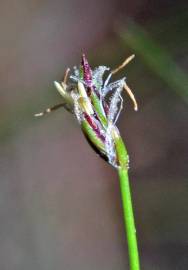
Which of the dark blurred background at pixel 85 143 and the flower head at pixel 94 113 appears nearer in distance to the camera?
the flower head at pixel 94 113

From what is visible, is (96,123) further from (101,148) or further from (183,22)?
(183,22)

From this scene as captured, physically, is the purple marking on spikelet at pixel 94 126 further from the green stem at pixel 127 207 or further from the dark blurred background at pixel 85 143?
the dark blurred background at pixel 85 143

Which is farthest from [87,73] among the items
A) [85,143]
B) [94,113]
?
[85,143]

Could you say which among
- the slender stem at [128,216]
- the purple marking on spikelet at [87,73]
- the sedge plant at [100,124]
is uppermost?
the purple marking on spikelet at [87,73]

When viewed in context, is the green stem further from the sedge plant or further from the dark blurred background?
the dark blurred background

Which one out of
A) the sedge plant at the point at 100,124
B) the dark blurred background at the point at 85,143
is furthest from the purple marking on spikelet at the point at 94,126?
the dark blurred background at the point at 85,143

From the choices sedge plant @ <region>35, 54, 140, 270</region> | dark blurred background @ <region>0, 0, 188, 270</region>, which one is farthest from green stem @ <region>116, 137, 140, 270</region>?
dark blurred background @ <region>0, 0, 188, 270</region>

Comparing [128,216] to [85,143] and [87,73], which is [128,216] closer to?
[87,73]
